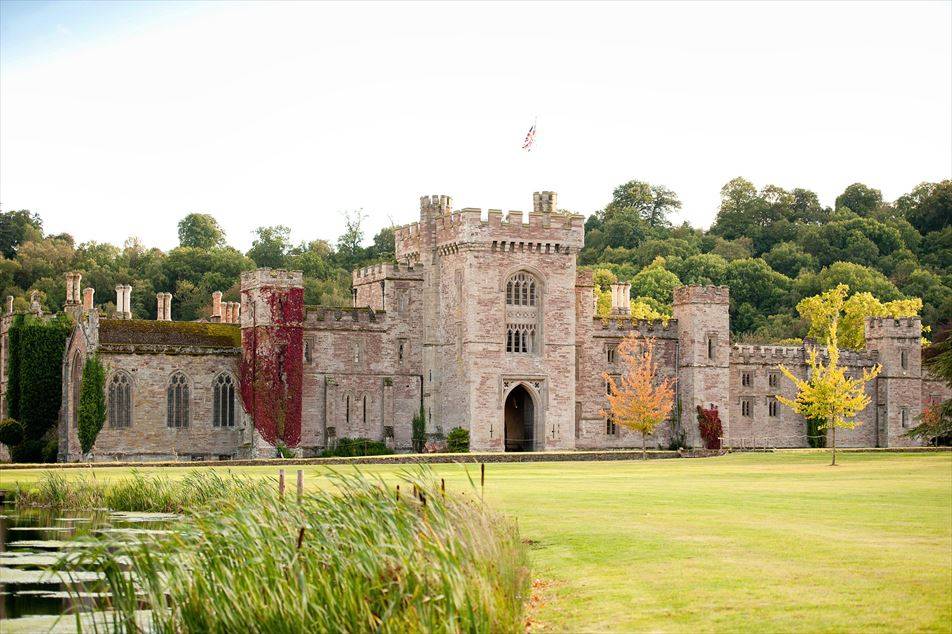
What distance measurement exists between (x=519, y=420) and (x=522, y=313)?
177 inches

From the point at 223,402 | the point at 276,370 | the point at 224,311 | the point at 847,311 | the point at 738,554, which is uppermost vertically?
the point at 847,311

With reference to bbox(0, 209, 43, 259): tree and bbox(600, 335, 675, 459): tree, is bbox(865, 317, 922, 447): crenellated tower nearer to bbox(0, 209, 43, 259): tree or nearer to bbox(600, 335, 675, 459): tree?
bbox(600, 335, 675, 459): tree

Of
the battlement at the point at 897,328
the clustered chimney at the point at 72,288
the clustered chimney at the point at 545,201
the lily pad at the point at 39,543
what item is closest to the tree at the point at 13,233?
the clustered chimney at the point at 72,288

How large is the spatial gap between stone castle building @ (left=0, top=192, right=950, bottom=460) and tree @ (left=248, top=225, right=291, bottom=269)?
132 ft

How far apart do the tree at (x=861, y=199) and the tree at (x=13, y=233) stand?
197ft

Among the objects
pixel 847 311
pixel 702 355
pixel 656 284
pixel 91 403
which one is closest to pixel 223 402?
pixel 91 403

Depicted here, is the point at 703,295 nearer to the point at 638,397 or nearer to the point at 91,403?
the point at 638,397

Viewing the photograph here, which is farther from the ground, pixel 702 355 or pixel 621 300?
pixel 621 300

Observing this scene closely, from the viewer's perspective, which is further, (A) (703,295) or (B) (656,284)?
(B) (656,284)

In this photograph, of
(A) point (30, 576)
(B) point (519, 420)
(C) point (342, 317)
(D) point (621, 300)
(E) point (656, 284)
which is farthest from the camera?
(E) point (656, 284)

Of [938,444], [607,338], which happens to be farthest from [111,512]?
[938,444]

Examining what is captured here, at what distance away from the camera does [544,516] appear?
2545 cm

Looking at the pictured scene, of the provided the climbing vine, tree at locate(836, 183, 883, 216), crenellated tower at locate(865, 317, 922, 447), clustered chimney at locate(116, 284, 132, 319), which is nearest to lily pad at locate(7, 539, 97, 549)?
the climbing vine

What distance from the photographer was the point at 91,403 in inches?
2029
